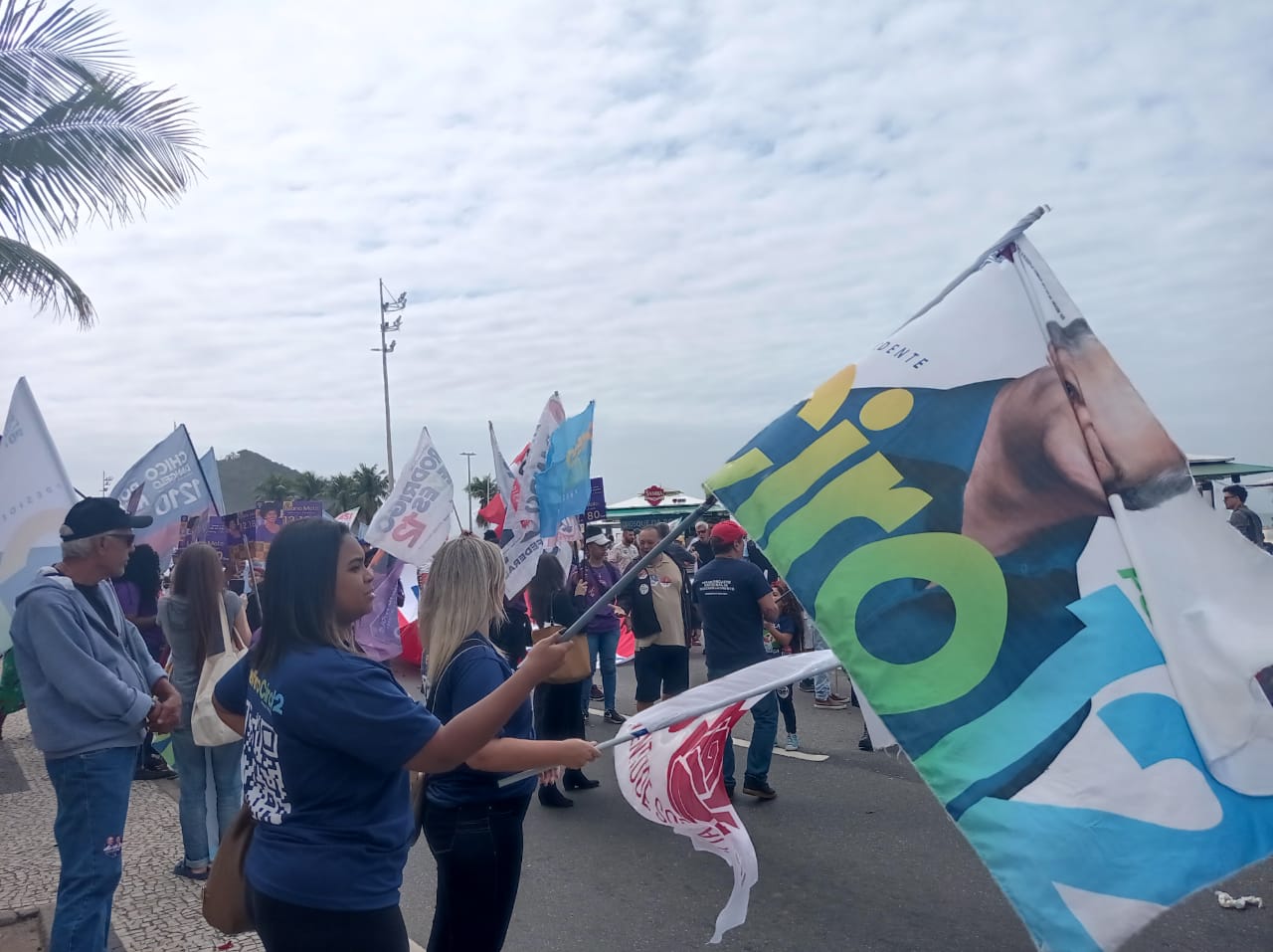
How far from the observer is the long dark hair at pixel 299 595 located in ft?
7.75

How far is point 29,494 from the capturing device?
19.1 feet

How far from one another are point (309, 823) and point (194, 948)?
101 inches

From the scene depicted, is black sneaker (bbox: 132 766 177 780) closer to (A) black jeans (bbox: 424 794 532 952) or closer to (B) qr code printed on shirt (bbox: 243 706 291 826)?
(A) black jeans (bbox: 424 794 532 952)

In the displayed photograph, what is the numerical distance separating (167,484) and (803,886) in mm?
5926

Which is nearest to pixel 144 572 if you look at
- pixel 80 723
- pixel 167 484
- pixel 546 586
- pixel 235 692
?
pixel 167 484

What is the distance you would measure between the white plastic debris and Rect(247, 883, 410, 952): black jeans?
3974mm

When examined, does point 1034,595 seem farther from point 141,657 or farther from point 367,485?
point 367,485

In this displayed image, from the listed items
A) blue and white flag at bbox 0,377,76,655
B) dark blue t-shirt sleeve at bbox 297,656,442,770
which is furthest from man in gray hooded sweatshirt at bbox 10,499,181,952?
blue and white flag at bbox 0,377,76,655

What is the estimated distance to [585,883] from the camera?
531cm

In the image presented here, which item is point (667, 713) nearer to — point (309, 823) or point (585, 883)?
point (309, 823)

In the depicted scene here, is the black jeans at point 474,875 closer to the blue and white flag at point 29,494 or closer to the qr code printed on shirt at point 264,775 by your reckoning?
the qr code printed on shirt at point 264,775

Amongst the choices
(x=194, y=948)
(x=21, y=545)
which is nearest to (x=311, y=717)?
(x=194, y=948)

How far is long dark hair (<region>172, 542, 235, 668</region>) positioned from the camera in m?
5.06

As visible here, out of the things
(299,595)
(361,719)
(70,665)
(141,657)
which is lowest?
(141,657)
